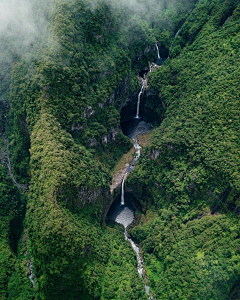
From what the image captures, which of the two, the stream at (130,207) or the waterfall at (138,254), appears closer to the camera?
the waterfall at (138,254)

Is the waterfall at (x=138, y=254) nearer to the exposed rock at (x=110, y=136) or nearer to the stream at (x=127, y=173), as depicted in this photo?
the stream at (x=127, y=173)

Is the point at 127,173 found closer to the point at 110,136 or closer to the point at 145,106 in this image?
the point at 110,136

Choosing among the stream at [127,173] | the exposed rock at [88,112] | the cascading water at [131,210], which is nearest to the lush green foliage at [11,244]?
the stream at [127,173]

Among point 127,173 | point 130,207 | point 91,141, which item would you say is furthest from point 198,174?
point 91,141

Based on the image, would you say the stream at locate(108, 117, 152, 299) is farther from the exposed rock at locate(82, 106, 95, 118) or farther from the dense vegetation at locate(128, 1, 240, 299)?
the exposed rock at locate(82, 106, 95, 118)

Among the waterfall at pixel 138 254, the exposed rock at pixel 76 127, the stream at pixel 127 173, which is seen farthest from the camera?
the exposed rock at pixel 76 127

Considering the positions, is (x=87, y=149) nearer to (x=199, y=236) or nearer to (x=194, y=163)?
(x=194, y=163)

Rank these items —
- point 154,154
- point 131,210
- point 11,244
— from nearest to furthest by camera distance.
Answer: point 11,244 → point 154,154 → point 131,210

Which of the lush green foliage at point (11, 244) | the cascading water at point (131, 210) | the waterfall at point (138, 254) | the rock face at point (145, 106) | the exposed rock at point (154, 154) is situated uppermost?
the rock face at point (145, 106)
